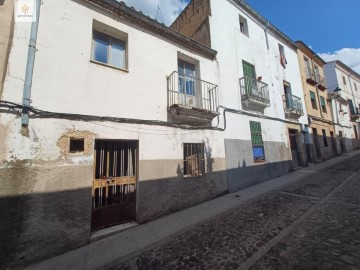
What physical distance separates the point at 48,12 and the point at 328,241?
7.73m

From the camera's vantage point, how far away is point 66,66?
4418 mm

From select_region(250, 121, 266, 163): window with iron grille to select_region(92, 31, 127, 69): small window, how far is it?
6.53 m

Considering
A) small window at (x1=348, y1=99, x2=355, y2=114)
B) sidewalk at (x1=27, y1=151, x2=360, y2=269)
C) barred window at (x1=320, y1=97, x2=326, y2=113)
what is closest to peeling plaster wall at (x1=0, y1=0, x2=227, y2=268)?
sidewalk at (x1=27, y1=151, x2=360, y2=269)

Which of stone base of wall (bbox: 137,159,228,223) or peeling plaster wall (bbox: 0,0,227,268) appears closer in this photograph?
peeling plaster wall (bbox: 0,0,227,268)

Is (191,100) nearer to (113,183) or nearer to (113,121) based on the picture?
(113,121)

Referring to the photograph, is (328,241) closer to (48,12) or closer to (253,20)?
(48,12)

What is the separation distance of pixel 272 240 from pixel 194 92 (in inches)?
216

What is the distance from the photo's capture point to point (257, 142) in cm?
905

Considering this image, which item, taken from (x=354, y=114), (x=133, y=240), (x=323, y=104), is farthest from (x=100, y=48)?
(x=354, y=114)

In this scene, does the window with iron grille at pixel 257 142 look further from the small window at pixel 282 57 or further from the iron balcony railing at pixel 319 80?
the iron balcony railing at pixel 319 80

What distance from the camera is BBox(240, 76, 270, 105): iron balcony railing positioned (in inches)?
342

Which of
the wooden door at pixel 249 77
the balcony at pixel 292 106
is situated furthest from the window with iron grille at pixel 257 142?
the balcony at pixel 292 106

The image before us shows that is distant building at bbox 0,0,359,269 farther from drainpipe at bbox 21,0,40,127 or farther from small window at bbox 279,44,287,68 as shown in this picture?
small window at bbox 279,44,287,68

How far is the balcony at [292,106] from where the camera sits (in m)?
11.5
